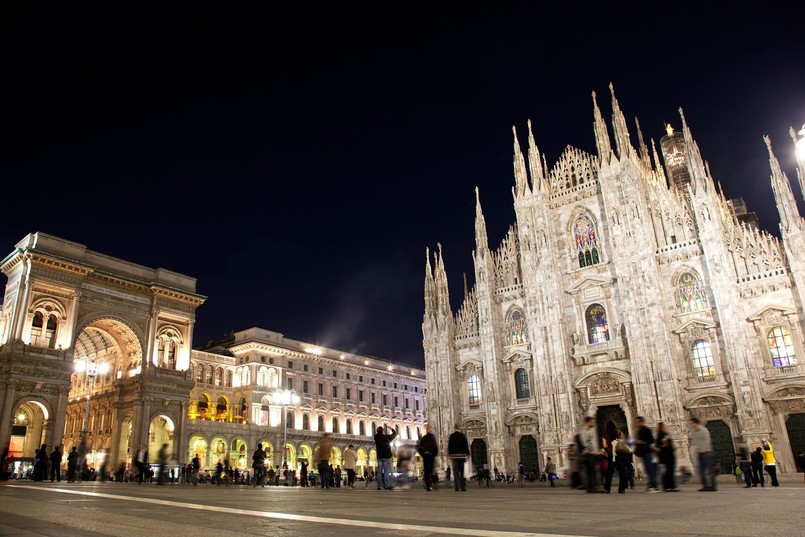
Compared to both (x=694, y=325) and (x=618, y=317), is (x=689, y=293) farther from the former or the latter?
(x=618, y=317)


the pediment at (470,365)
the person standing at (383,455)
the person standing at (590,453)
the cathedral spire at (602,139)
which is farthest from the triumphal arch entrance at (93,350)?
the cathedral spire at (602,139)

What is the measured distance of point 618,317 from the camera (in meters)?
37.3

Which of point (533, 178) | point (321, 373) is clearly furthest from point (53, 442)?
point (533, 178)

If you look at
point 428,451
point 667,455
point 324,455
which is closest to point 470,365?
point 324,455

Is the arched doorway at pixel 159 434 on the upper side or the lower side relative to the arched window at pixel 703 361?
lower

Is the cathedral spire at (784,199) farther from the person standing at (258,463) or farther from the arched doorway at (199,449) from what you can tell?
the arched doorway at (199,449)

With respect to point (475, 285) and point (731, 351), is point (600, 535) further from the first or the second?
point (475, 285)

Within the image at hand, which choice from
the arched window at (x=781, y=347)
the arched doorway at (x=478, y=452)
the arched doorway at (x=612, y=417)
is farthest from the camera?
the arched doorway at (x=478, y=452)

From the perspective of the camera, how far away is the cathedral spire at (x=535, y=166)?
1703 inches

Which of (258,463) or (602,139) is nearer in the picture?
(258,463)

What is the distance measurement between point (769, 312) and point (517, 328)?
1597cm

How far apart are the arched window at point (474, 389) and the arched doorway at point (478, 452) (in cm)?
276

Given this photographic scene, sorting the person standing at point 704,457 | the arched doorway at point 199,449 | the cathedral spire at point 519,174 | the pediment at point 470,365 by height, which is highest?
the cathedral spire at point 519,174

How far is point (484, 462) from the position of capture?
135 feet
